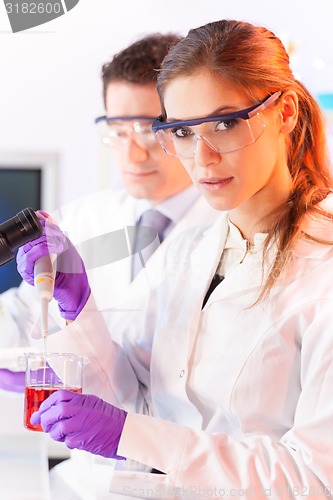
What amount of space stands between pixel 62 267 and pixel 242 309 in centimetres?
42

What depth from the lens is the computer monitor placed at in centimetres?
334

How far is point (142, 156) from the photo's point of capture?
2.51 m

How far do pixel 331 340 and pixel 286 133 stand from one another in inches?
18.9

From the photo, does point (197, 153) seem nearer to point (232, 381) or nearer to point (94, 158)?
point (232, 381)

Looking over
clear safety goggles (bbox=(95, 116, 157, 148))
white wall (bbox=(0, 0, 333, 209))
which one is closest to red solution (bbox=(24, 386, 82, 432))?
clear safety goggles (bbox=(95, 116, 157, 148))

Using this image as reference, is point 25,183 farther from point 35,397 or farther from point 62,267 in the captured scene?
point 35,397

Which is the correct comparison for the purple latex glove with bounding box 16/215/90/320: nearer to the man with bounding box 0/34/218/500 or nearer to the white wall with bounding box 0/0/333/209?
the man with bounding box 0/34/218/500

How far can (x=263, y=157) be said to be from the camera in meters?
1.62

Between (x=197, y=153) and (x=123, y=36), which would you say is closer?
(x=197, y=153)

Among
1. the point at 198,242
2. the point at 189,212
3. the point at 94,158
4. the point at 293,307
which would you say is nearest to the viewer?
the point at 293,307

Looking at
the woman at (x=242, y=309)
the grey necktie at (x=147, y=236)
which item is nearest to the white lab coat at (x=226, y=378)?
the woman at (x=242, y=309)

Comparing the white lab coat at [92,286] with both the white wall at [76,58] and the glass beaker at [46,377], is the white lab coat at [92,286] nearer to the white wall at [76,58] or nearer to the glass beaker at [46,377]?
the glass beaker at [46,377]

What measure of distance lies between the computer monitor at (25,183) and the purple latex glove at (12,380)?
1.18 meters

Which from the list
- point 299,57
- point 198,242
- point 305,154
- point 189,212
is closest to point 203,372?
point 198,242
